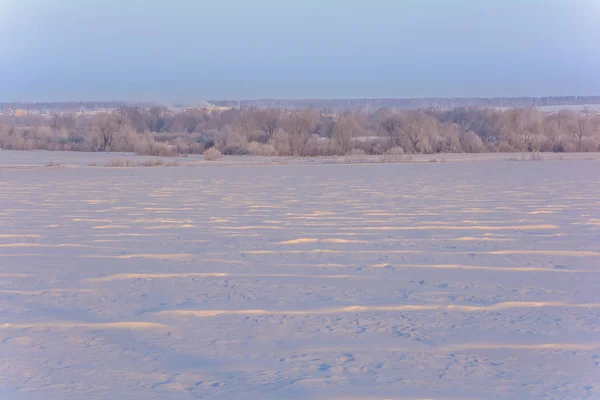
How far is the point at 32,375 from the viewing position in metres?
4.67

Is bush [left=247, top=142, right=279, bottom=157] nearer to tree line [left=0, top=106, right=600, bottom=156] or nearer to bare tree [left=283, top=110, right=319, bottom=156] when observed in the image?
tree line [left=0, top=106, right=600, bottom=156]

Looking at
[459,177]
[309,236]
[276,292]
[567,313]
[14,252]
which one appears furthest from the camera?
[459,177]

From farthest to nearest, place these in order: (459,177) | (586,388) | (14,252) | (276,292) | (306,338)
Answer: (459,177)
(14,252)
(276,292)
(306,338)
(586,388)

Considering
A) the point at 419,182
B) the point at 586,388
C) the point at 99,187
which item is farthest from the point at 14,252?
the point at 419,182

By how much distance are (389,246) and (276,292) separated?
2.43 m

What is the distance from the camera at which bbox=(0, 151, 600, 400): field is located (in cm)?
455

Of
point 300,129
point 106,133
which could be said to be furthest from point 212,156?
point 106,133

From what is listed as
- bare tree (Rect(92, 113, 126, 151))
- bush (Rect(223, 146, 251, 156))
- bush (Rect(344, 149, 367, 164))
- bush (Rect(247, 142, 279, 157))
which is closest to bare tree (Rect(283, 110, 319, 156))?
bush (Rect(247, 142, 279, 157))

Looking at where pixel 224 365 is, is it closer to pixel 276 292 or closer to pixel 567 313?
pixel 276 292

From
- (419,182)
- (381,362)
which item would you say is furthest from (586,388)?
(419,182)

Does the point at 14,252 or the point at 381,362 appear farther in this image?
the point at 14,252

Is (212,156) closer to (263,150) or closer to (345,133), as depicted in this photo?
(263,150)

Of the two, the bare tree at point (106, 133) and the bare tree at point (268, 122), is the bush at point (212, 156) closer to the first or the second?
the bare tree at point (106, 133)

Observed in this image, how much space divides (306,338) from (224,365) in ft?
2.36
